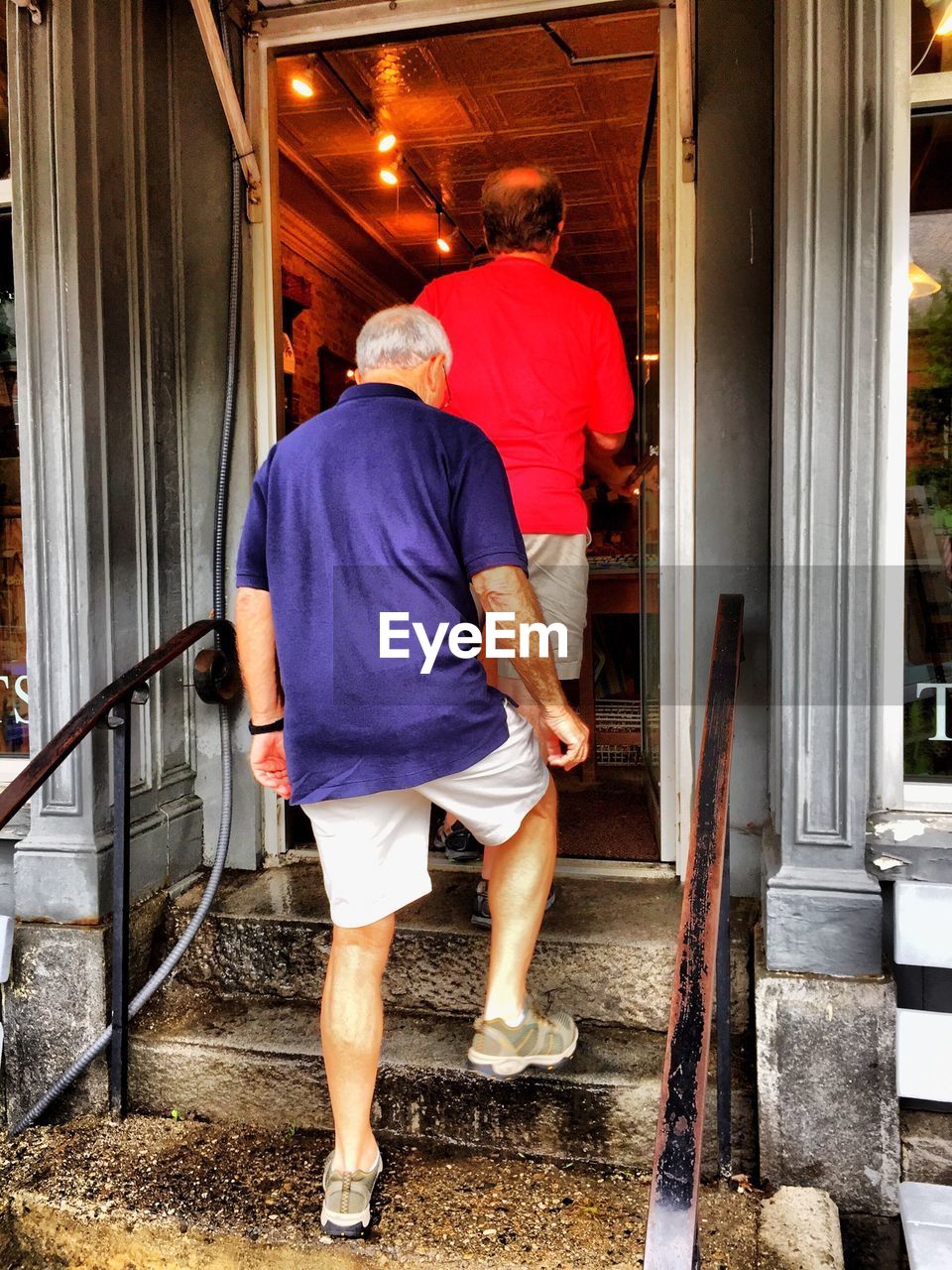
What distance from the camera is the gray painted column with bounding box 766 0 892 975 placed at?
2215 millimetres

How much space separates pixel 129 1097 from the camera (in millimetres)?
2629

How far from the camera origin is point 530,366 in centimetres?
251

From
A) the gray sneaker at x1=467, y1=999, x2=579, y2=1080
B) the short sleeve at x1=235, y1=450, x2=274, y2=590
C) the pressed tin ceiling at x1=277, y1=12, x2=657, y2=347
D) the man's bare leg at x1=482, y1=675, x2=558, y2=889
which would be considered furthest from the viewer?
the pressed tin ceiling at x1=277, y1=12, x2=657, y2=347

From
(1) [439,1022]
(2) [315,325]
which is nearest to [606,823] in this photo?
(1) [439,1022]

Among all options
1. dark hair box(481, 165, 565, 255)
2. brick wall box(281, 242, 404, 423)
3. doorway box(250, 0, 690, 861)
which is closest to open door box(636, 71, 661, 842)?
doorway box(250, 0, 690, 861)

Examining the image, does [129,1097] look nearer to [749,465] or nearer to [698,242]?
[749,465]

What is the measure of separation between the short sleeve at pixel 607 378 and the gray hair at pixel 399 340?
72cm

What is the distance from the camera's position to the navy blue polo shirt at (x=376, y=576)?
1802 mm

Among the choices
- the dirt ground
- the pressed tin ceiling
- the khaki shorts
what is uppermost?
the pressed tin ceiling

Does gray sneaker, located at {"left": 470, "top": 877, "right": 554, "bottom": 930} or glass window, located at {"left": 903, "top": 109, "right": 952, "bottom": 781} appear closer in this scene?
glass window, located at {"left": 903, "top": 109, "right": 952, "bottom": 781}

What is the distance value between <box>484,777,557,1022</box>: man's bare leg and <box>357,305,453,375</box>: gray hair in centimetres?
95

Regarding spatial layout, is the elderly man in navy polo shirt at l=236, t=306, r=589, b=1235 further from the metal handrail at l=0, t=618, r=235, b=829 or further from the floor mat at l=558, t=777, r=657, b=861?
the floor mat at l=558, t=777, r=657, b=861

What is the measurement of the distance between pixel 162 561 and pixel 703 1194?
223 centimetres

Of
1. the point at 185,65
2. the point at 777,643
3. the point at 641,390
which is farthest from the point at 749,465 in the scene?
the point at 185,65
